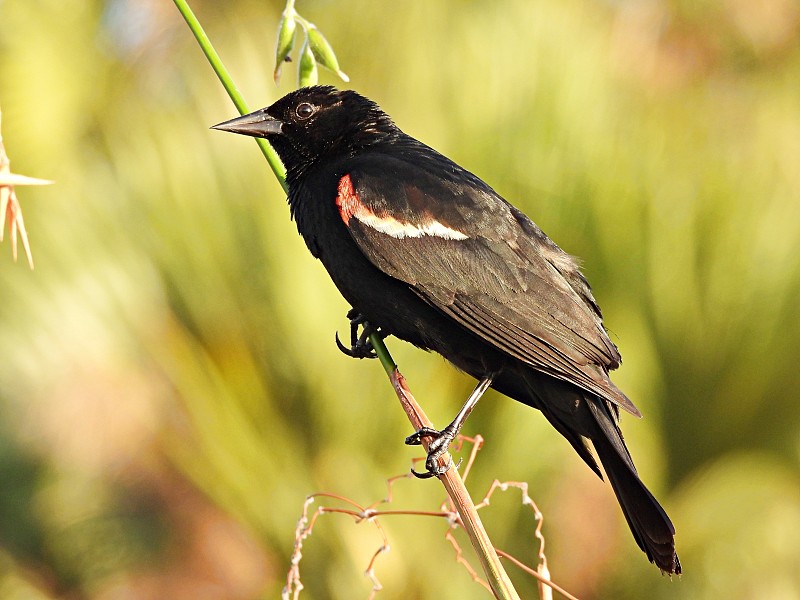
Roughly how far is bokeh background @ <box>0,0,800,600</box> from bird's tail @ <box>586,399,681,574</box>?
133 centimetres

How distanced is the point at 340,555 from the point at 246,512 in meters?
0.46

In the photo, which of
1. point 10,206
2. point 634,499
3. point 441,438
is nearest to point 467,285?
point 441,438

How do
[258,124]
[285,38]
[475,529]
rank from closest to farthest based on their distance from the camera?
[475,529]
[285,38]
[258,124]

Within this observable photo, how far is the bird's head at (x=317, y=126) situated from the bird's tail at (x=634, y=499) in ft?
3.07

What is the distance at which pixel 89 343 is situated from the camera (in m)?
4.12

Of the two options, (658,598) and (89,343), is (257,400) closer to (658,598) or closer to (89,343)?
(89,343)

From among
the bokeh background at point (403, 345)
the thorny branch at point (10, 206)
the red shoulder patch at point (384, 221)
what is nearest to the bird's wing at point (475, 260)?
the red shoulder patch at point (384, 221)

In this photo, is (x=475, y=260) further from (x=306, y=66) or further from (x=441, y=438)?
(x=306, y=66)

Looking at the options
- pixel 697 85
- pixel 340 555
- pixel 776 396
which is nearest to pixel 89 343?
pixel 340 555

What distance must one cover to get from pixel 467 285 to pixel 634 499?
60 cm

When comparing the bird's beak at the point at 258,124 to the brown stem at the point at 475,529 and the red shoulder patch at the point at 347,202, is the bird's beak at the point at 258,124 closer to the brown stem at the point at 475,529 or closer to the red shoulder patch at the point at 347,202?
the red shoulder patch at the point at 347,202

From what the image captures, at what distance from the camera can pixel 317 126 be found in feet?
8.68

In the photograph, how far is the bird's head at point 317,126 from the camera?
2.62 m

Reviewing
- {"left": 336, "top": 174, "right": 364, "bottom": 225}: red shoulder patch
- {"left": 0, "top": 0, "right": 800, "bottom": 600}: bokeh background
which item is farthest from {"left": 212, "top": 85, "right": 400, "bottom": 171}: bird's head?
{"left": 0, "top": 0, "right": 800, "bottom": 600}: bokeh background
